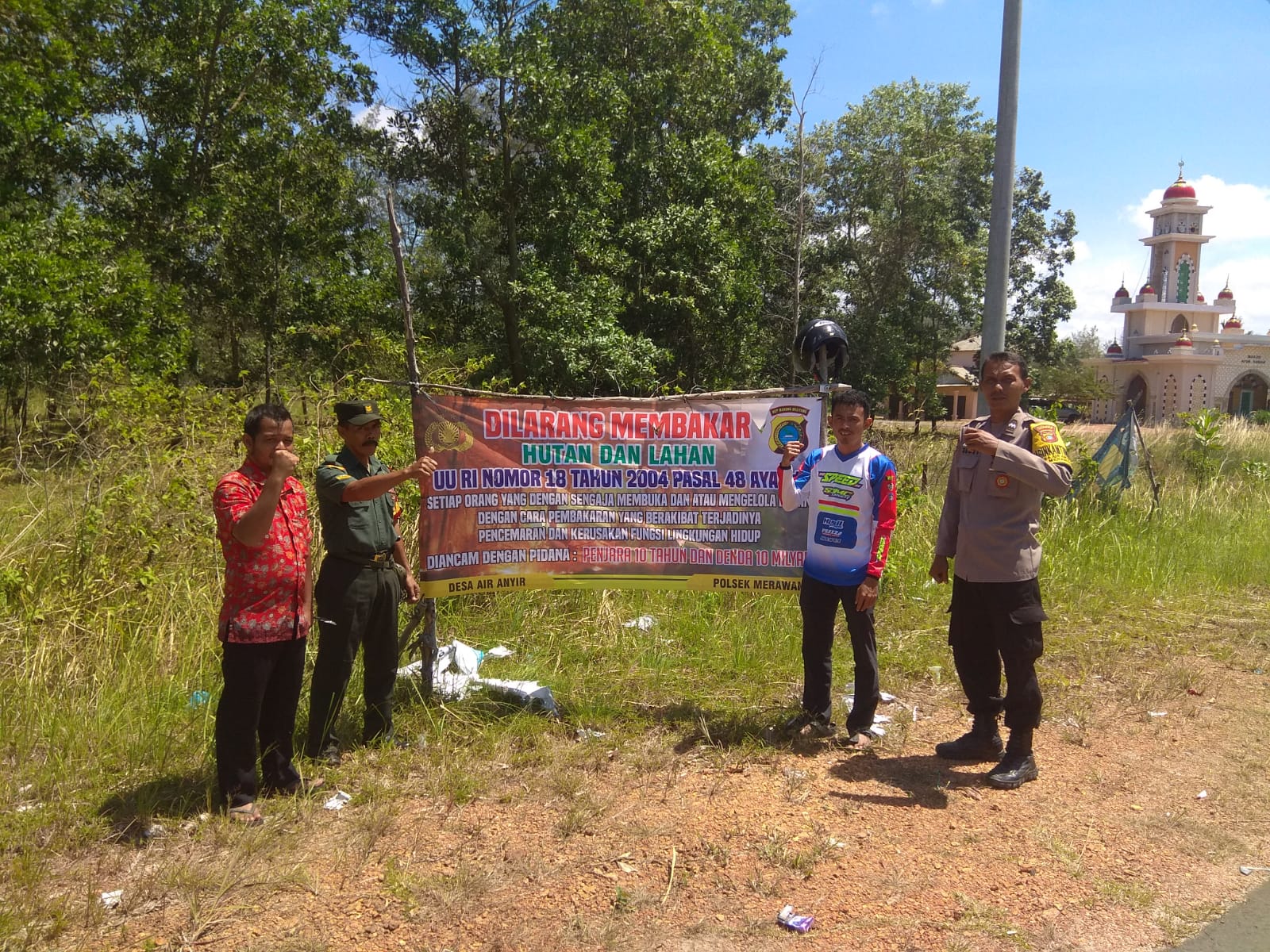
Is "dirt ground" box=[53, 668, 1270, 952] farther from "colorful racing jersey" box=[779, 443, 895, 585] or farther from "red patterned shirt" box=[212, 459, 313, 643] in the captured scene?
"colorful racing jersey" box=[779, 443, 895, 585]

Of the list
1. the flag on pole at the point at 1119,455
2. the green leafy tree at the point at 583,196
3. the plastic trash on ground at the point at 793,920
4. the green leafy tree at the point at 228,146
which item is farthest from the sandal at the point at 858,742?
the green leafy tree at the point at 228,146

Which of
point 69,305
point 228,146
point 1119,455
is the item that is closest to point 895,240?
point 1119,455

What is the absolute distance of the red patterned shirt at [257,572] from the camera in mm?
3305

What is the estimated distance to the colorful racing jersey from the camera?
4168 millimetres

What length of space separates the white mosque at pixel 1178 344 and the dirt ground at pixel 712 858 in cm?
4509

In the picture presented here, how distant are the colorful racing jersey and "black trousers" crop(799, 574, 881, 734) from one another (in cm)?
9

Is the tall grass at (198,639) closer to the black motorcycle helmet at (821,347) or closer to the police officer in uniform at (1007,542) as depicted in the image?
the police officer in uniform at (1007,542)

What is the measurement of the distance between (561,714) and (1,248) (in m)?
10.8

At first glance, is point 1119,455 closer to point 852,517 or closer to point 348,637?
point 852,517

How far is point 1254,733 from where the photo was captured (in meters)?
4.77

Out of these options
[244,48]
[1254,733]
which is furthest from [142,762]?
[244,48]

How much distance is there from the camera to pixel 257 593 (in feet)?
11.1

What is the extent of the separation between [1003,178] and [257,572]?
603cm

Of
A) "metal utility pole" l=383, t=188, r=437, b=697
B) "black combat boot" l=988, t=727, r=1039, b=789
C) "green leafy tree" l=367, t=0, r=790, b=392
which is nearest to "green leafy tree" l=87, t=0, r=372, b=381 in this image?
"green leafy tree" l=367, t=0, r=790, b=392
